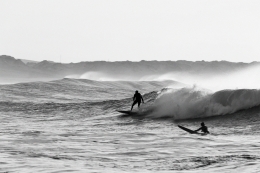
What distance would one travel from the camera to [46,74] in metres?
110

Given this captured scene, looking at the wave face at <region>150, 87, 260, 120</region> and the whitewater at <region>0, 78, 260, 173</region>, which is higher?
the wave face at <region>150, 87, 260, 120</region>

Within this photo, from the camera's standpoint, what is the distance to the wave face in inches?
746

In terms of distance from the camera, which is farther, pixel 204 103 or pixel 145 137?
pixel 204 103

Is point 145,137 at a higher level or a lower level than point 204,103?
lower

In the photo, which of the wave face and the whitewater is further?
the wave face

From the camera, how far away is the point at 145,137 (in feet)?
45.4

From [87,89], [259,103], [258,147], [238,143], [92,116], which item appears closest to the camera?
[258,147]

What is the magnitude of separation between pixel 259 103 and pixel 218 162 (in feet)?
32.1

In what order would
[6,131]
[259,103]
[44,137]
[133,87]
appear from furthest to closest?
[133,87]
[259,103]
[6,131]
[44,137]

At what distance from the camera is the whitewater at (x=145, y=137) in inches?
372

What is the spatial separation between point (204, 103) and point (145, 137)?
663cm

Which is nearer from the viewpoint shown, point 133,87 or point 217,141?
point 217,141

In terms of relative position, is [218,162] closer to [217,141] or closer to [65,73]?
[217,141]

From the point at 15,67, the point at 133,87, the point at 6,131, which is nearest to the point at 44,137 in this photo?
the point at 6,131
